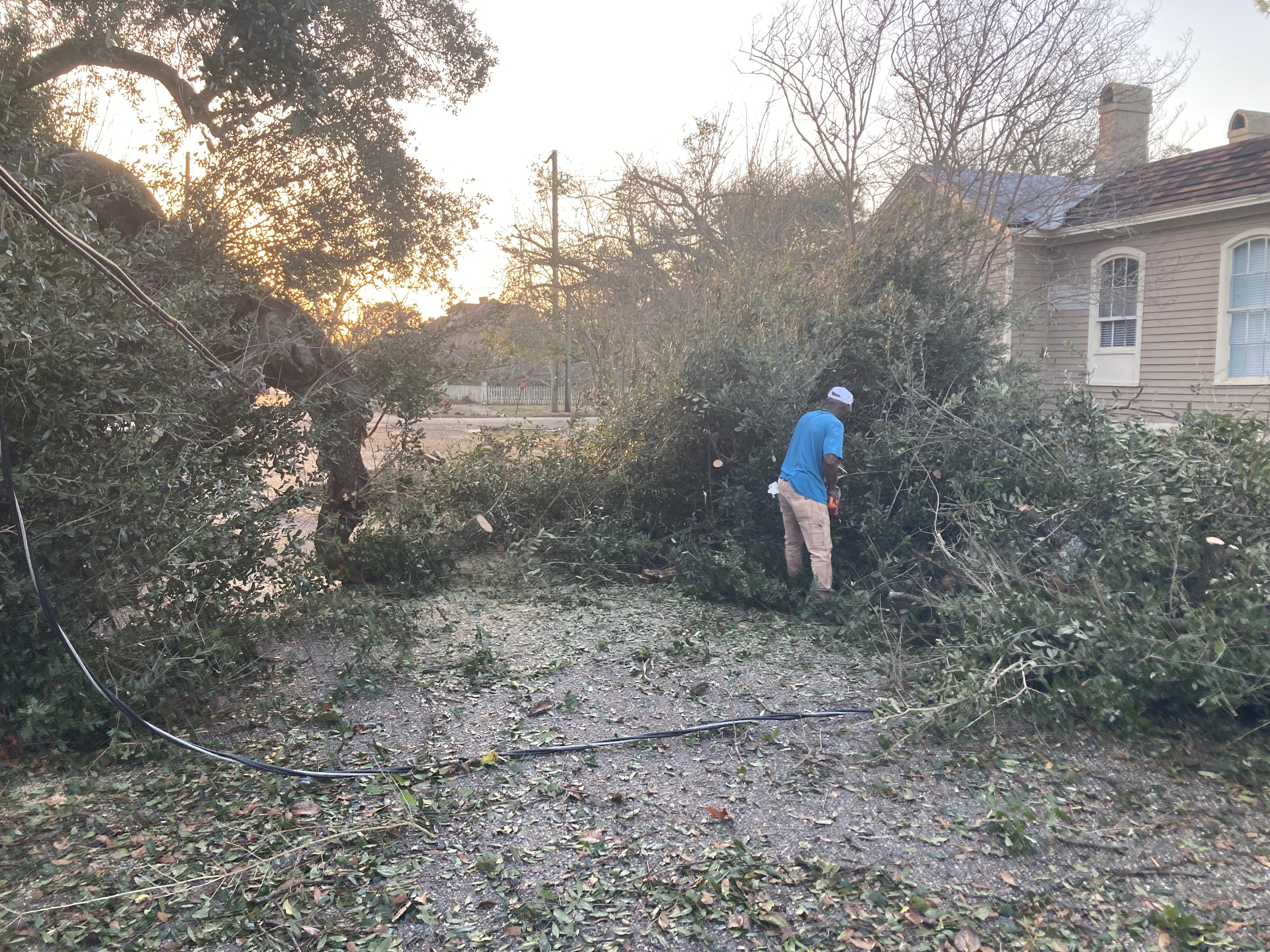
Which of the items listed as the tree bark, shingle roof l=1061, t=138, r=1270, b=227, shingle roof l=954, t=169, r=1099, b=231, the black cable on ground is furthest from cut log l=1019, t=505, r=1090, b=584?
shingle roof l=1061, t=138, r=1270, b=227

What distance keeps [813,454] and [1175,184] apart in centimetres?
1041

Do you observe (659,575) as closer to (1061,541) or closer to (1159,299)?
(1061,541)

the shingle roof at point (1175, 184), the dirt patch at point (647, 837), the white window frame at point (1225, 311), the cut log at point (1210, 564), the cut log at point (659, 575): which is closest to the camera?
the dirt patch at point (647, 837)

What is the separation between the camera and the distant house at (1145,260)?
12.0 metres

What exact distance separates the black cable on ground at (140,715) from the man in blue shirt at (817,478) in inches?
87.1

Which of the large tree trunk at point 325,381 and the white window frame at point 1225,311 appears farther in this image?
the white window frame at point 1225,311

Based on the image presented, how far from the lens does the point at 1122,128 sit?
12703 millimetres

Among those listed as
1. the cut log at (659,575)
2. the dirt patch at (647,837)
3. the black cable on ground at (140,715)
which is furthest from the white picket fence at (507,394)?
the dirt patch at (647,837)

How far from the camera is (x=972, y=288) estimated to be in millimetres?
7660

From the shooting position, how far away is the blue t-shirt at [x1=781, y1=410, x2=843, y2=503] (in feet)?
21.0

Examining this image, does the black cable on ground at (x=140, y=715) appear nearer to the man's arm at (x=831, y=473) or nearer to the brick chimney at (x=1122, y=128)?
the man's arm at (x=831, y=473)

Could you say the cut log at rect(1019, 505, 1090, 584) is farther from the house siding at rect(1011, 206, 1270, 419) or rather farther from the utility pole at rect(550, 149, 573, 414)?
the utility pole at rect(550, 149, 573, 414)

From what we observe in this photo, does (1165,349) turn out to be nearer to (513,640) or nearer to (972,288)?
(972,288)

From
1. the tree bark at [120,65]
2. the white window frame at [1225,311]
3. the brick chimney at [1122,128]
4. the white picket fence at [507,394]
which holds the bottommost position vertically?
the white picket fence at [507,394]
